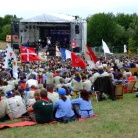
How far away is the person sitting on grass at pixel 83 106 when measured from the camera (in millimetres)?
10656

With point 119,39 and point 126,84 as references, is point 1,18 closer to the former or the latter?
point 119,39

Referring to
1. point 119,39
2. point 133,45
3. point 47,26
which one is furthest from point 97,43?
point 47,26

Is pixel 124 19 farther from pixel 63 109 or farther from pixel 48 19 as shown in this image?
pixel 63 109

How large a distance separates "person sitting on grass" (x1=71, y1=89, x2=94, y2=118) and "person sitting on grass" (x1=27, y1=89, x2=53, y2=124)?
0.97 m

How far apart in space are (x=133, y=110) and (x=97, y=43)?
197 ft

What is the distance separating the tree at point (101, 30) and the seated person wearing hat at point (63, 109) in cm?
5947

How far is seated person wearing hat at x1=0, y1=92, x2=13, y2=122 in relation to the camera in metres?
10.7

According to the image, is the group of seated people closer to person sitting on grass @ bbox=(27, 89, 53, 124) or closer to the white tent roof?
person sitting on grass @ bbox=(27, 89, 53, 124)

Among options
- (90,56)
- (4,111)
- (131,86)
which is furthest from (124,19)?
(4,111)

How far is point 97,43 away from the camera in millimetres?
71562

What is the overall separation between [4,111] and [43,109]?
1524mm

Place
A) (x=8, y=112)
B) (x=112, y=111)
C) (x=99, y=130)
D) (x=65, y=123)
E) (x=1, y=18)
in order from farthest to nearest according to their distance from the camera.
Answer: (x=1, y=18) < (x=112, y=111) < (x=8, y=112) < (x=65, y=123) < (x=99, y=130)

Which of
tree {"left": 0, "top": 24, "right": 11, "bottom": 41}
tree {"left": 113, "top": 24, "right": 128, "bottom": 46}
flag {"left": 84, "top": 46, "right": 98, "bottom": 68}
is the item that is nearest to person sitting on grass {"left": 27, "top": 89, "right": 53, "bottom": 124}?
flag {"left": 84, "top": 46, "right": 98, "bottom": 68}

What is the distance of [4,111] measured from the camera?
10.9m
